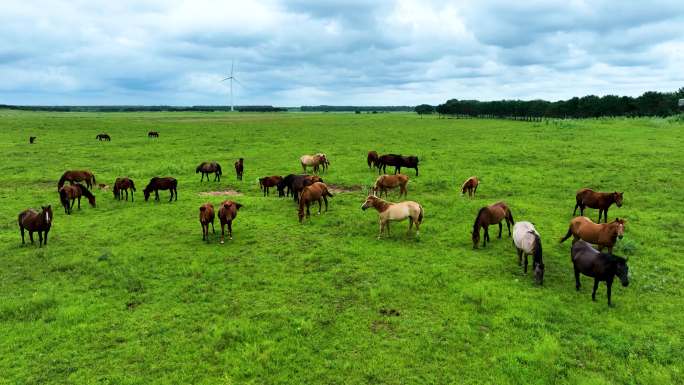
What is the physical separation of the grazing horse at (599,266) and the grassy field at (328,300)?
1.91ft

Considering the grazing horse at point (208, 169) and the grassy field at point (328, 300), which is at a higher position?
the grazing horse at point (208, 169)

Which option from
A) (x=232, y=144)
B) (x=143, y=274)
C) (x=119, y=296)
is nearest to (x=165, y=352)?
(x=119, y=296)

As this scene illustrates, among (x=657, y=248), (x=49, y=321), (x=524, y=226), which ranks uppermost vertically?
(x=524, y=226)

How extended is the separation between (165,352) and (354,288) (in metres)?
4.90

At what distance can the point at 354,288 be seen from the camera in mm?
11367

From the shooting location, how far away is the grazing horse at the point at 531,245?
11391 mm

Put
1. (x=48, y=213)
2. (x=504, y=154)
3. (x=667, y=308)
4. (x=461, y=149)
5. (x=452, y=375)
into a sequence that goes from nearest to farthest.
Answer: (x=452, y=375) → (x=667, y=308) → (x=48, y=213) → (x=504, y=154) → (x=461, y=149)

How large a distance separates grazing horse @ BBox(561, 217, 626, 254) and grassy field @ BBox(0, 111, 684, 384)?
2.88 ft

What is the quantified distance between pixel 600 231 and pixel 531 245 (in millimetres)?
2648

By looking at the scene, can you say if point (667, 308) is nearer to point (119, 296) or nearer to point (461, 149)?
point (119, 296)

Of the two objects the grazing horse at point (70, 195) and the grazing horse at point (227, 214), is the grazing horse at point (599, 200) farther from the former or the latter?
the grazing horse at point (70, 195)

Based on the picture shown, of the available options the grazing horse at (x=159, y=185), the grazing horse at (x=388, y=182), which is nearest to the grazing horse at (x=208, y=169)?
the grazing horse at (x=159, y=185)

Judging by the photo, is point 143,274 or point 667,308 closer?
point 667,308

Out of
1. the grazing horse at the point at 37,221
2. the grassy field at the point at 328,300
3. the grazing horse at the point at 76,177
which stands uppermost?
the grazing horse at the point at 76,177
